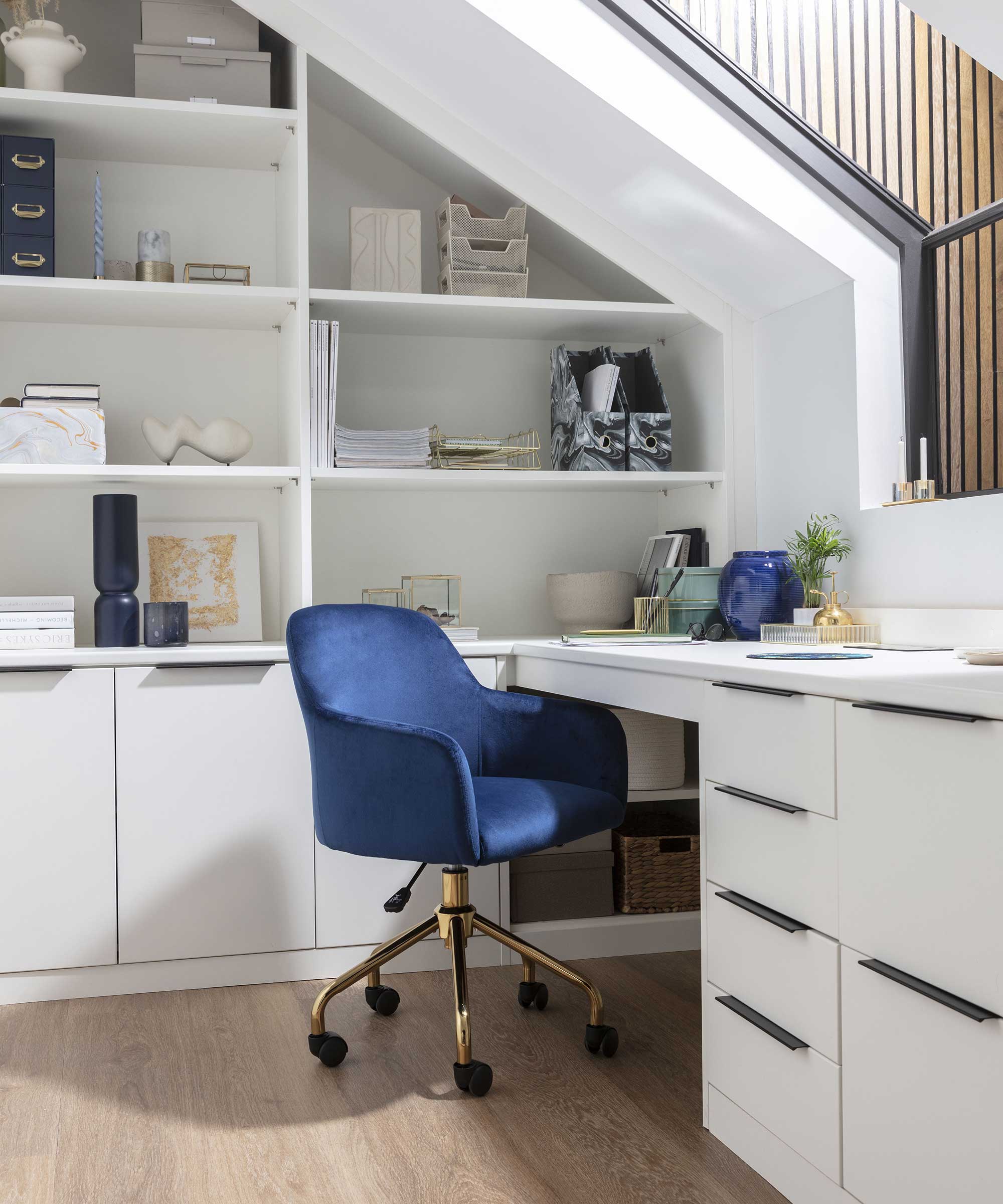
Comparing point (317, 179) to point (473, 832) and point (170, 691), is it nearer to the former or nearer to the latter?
point (170, 691)

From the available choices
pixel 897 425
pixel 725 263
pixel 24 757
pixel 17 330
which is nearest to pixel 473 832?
pixel 24 757

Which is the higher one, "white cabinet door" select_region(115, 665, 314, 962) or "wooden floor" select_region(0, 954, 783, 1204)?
"white cabinet door" select_region(115, 665, 314, 962)

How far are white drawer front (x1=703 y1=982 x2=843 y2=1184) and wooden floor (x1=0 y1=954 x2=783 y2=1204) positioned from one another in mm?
111

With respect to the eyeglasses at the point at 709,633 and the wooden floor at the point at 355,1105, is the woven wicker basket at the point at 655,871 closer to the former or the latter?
the wooden floor at the point at 355,1105

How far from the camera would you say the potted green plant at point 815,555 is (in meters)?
2.60

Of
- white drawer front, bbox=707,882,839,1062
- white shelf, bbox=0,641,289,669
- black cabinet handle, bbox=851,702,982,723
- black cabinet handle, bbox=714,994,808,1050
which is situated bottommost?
black cabinet handle, bbox=714,994,808,1050

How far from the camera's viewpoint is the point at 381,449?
2.81 metres

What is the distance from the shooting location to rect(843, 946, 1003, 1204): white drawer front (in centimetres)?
122

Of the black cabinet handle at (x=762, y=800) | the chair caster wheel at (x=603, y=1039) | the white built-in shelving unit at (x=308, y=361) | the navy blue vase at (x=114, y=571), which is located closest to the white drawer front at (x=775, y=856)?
the black cabinet handle at (x=762, y=800)

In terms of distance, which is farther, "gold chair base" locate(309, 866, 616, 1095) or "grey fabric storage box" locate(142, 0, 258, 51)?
"grey fabric storage box" locate(142, 0, 258, 51)

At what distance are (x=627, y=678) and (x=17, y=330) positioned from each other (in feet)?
6.30

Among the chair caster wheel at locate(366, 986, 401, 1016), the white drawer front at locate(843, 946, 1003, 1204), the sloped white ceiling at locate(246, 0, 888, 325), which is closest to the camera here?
the white drawer front at locate(843, 946, 1003, 1204)

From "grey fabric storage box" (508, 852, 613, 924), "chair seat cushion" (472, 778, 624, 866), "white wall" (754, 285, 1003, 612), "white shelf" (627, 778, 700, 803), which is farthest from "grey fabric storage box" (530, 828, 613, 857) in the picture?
"white wall" (754, 285, 1003, 612)

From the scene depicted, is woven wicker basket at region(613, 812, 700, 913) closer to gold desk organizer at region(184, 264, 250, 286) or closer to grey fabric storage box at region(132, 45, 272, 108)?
gold desk organizer at region(184, 264, 250, 286)
